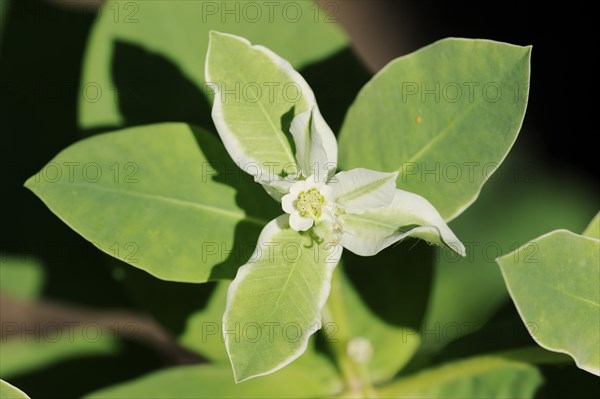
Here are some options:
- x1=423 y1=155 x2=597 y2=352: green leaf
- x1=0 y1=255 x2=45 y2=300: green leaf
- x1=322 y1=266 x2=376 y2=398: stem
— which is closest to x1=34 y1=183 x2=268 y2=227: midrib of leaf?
x1=322 y1=266 x2=376 y2=398: stem

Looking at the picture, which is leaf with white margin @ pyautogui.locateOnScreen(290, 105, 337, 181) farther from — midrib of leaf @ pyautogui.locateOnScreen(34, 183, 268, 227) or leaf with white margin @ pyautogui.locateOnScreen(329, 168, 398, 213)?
midrib of leaf @ pyautogui.locateOnScreen(34, 183, 268, 227)

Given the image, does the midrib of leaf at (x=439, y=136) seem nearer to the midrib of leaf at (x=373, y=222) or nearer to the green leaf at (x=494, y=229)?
the midrib of leaf at (x=373, y=222)

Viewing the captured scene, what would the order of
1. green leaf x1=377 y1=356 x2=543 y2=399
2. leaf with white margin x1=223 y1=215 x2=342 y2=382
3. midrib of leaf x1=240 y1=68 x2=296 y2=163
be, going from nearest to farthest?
leaf with white margin x1=223 y1=215 x2=342 y2=382 < midrib of leaf x1=240 y1=68 x2=296 y2=163 < green leaf x1=377 y1=356 x2=543 y2=399

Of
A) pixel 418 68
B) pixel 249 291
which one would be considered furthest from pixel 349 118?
pixel 249 291

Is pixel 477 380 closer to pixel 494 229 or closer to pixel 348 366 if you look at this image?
pixel 348 366

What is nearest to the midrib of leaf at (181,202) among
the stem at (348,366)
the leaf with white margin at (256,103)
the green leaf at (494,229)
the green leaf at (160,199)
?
the green leaf at (160,199)
